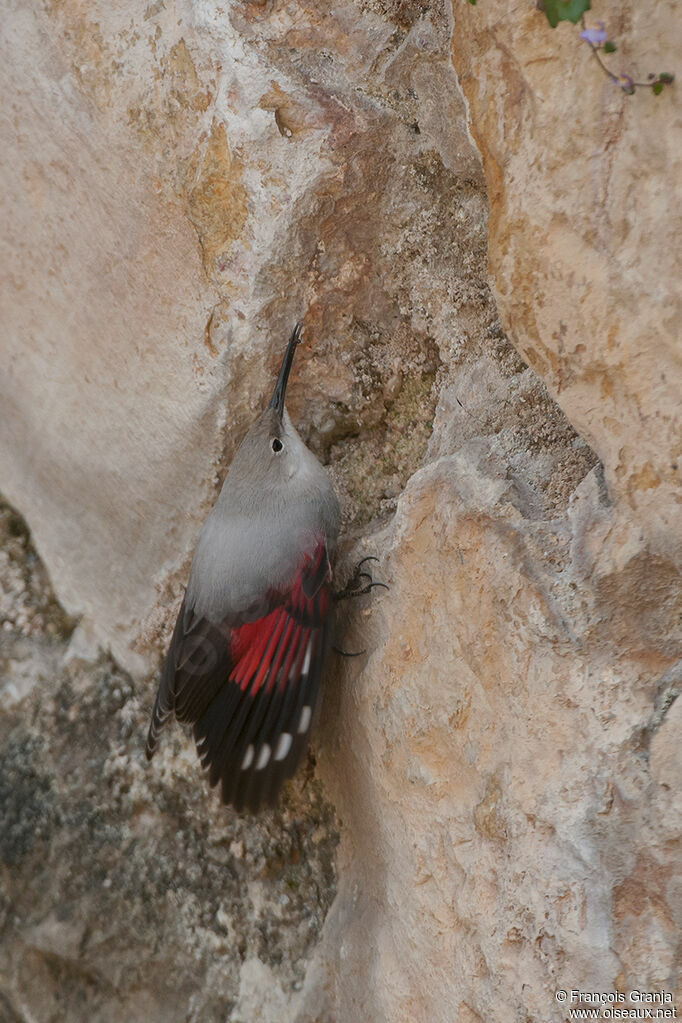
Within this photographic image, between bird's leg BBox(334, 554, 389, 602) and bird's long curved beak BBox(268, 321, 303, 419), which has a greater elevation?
bird's long curved beak BBox(268, 321, 303, 419)

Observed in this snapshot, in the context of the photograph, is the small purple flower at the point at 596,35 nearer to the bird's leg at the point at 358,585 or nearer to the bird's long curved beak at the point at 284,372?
the bird's long curved beak at the point at 284,372

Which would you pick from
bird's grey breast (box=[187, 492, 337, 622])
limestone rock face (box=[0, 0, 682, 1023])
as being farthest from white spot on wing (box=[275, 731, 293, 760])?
bird's grey breast (box=[187, 492, 337, 622])

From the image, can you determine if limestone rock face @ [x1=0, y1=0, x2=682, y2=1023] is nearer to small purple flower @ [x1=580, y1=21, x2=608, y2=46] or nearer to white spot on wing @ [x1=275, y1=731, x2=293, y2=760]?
small purple flower @ [x1=580, y1=21, x2=608, y2=46]

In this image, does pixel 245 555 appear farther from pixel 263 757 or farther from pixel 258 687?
pixel 263 757

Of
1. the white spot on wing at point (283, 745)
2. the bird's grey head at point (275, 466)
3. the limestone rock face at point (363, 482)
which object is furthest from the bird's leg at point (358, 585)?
the white spot on wing at point (283, 745)

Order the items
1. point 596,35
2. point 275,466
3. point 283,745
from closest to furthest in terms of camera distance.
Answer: point 596,35 < point 283,745 < point 275,466

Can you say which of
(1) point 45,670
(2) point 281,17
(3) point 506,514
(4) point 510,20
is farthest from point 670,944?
(2) point 281,17

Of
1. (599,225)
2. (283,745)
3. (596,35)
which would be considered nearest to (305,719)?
(283,745)
